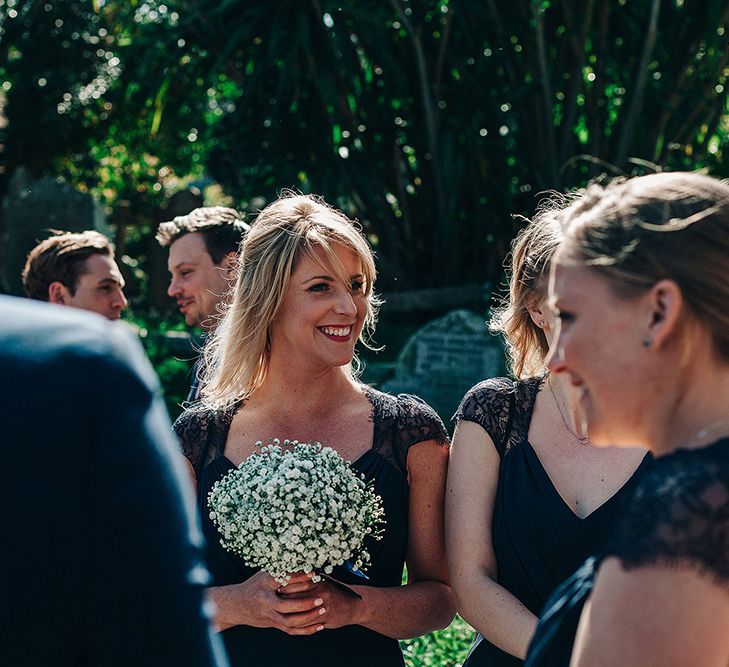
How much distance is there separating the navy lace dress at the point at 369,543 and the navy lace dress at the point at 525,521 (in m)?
0.23

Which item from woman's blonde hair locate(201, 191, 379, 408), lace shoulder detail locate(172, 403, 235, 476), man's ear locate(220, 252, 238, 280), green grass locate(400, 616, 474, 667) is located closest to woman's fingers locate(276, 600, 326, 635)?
lace shoulder detail locate(172, 403, 235, 476)

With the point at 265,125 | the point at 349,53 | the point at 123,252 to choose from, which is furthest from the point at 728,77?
the point at 123,252

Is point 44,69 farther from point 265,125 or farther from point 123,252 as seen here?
point 265,125

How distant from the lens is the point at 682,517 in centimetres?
143

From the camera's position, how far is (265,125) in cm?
1151

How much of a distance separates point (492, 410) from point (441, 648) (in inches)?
95.6

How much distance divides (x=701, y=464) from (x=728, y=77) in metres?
10.3

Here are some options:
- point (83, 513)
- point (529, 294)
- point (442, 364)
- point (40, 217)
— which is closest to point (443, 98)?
point (442, 364)

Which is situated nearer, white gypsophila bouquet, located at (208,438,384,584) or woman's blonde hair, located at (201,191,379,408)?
white gypsophila bouquet, located at (208,438,384,584)

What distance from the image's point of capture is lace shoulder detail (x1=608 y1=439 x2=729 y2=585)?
140cm

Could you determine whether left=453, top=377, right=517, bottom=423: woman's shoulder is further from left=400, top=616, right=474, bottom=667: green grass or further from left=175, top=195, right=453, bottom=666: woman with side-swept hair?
left=400, top=616, right=474, bottom=667: green grass

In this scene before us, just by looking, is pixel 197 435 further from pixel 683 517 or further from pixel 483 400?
pixel 683 517

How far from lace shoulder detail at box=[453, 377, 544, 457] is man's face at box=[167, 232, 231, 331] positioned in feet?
7.06

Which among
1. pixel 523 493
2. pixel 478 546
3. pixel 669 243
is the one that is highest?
pixel 669 243
